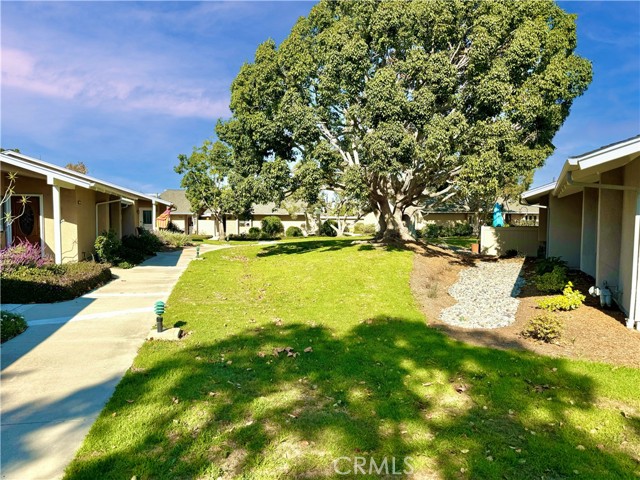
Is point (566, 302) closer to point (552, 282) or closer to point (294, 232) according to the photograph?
point (552, 282)

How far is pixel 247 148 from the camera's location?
759 inches

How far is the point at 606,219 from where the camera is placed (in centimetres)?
946

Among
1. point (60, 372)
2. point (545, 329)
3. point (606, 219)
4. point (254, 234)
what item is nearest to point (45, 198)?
point (60, 372)

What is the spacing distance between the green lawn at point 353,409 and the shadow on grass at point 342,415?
0.6 inches

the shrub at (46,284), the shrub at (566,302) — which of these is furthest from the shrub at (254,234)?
the shrub at (566,302)

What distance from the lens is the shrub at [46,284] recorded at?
8898 mm

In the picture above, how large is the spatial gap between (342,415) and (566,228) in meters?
14.5

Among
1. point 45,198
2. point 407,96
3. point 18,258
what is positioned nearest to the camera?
point 18,258

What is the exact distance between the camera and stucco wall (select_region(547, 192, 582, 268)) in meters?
14.8

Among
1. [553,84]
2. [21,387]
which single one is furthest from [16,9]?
[553,84]

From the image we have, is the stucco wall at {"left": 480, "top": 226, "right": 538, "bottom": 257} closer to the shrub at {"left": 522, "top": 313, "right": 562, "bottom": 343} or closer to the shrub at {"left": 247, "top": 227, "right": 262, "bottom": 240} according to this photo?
the shrub at {"left": 522, "top": 313, "right": 562, "bottom": 343}

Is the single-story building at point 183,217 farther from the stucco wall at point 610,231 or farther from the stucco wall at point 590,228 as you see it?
the stucco wall at point 610,231

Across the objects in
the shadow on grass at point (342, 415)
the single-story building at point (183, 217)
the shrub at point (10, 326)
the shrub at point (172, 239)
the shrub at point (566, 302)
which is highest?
the single-story building at point (183, 217)

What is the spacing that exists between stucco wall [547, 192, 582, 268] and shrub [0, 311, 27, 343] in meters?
16.8
